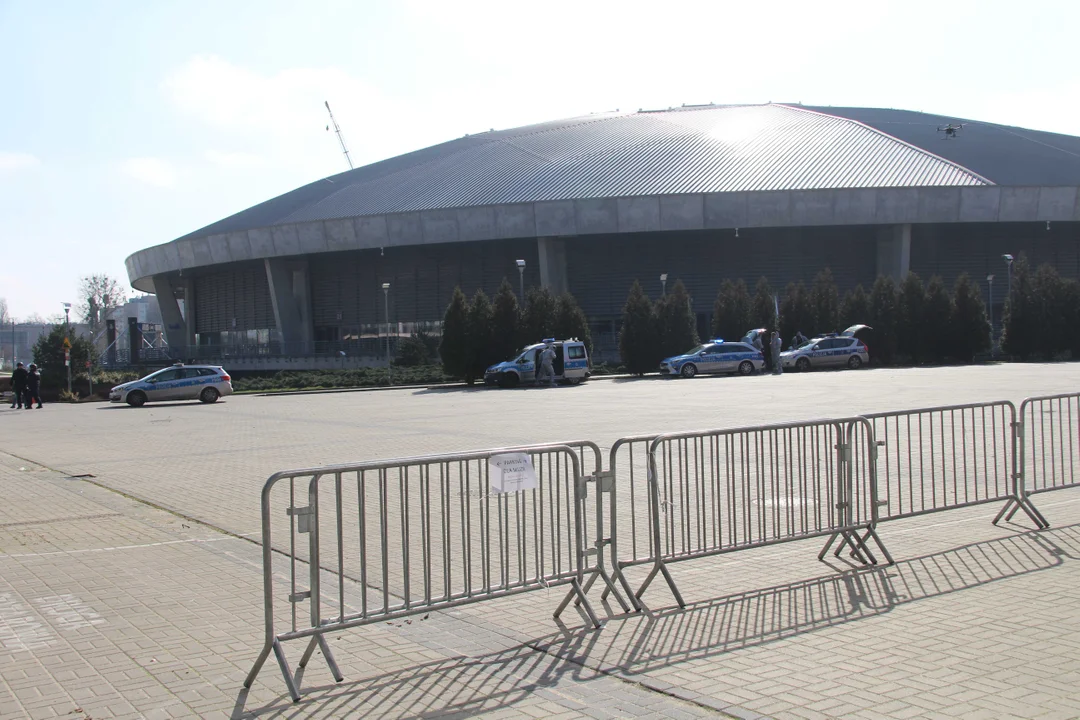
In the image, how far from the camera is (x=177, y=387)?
110ft

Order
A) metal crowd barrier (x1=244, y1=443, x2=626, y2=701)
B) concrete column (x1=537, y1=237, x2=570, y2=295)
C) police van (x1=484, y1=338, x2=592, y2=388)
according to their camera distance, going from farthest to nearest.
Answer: concrete column (x1=537, y1=237, x2=570, y2=295), police van (x1=484, y1=338, x2=592, y2=388), metal crowd barrier (x1=244, y1=443, x2=626, y2=701)

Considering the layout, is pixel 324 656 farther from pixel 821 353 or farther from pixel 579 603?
pixel 821 353

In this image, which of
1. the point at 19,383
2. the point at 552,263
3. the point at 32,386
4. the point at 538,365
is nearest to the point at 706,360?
the point at 538,365

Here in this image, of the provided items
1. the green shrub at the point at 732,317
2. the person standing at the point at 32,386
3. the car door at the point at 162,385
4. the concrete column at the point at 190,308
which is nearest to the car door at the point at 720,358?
the green shrub at the point at 732,317

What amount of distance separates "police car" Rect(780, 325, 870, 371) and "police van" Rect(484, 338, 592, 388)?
9742 millimetres

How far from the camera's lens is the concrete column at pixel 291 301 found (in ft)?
201

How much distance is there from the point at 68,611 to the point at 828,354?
1550 inches

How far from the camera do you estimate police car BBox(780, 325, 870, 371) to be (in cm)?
4241

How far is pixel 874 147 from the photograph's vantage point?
57656mm

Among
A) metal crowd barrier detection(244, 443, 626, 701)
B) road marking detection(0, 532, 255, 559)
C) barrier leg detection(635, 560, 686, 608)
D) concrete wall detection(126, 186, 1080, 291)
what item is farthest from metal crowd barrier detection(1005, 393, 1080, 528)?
concrete wall detection(126, 186, 1080, 291)

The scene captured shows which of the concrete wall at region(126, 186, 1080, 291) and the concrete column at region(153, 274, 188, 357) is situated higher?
the concrete wall at region(126, 186, 1080, 291)

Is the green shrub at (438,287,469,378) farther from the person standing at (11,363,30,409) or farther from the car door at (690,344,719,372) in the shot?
the person standing at (11,363,30,409)

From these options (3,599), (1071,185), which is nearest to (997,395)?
(3,599)

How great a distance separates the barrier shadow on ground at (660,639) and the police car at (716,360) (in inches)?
1269
